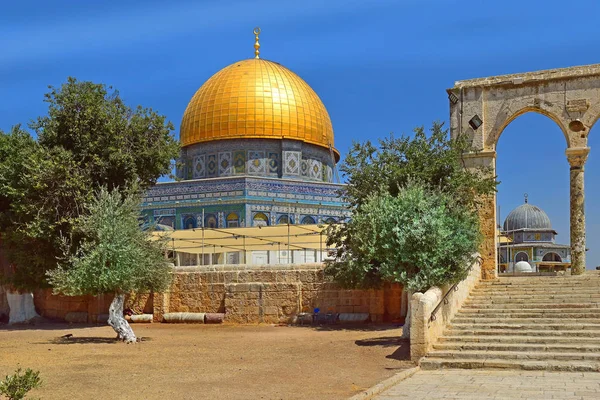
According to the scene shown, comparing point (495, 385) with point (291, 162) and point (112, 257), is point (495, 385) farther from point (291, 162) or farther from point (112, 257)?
point (291, 162)

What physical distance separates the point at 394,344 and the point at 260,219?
24.7 m

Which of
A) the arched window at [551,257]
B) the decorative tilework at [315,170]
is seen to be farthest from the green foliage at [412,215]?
Result: the arched window at [551,257]

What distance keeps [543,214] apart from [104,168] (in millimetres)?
43496

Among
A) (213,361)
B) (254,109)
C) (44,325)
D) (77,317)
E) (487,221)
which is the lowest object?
(44,325)

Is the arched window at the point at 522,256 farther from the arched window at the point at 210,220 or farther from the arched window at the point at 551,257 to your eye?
the arched window at the point at 210,220

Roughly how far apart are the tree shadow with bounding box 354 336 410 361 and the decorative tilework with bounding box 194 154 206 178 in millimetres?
27084

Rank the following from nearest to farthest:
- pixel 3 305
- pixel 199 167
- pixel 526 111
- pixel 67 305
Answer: pixel 526 111
pixel 67 305
pixel 3 305
pixel 199 167

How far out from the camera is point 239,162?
40.2m

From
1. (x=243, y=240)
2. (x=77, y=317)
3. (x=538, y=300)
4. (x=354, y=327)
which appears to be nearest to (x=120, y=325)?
(x=354, y=327)

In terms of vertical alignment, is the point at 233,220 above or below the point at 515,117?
below

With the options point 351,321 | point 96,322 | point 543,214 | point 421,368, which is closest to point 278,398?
point 421,368

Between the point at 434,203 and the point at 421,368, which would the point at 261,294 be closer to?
the point at 434,203

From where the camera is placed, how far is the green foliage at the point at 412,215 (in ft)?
47.2

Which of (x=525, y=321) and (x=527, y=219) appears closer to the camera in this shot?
(x=525, y=321)
